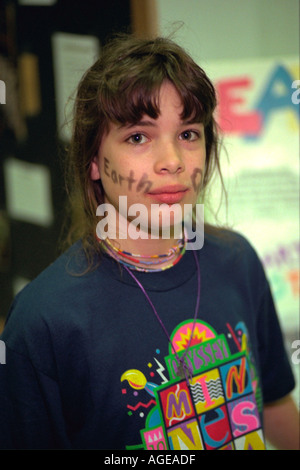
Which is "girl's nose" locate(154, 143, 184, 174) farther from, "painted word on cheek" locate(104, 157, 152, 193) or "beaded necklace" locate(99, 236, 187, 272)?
"beaded necklace" locate(99, 236, 187, 272)

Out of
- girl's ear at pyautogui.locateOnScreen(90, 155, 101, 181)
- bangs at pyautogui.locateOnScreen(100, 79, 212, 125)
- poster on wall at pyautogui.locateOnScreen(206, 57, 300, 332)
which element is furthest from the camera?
poster on wall at pyautogui.locateOnScreen(206, 57, 300, 332)

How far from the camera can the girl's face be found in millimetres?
748

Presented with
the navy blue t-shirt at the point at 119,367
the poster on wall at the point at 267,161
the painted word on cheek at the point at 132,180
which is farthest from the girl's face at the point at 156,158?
the poster on wall at the point at 267,161

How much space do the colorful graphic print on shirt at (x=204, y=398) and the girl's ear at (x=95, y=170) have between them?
0.32 metres

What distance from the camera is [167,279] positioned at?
2.76 ft

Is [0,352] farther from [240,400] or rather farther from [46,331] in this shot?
[240,400]

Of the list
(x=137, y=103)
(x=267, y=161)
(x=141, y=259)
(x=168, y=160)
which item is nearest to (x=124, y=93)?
(x=137, y=103)

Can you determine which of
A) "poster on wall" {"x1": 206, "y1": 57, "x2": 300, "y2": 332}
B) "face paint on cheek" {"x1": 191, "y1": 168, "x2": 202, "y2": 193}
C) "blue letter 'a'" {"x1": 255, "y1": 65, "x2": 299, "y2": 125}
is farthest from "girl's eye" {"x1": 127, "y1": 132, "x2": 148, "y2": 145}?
"blue letter 'a'" {"x1": 255, "y1": 65, "x2": 299, "y2": 125}

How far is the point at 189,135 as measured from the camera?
2.64ft

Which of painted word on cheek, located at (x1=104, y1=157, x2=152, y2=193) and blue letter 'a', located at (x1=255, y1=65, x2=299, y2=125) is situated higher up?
blue letter 'a', located at (x1=255, y1=65, x2=299, y2=125)

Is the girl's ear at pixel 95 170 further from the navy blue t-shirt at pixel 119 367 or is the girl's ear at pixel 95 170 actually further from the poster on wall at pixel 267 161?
the poster on wall at pixel 267 161

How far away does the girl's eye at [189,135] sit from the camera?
2.61ft

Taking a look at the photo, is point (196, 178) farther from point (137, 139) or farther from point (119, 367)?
point (119, 367)

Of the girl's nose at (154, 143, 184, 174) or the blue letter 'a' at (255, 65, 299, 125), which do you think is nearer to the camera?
the girl's nose at (154, 143, 184, 174)
